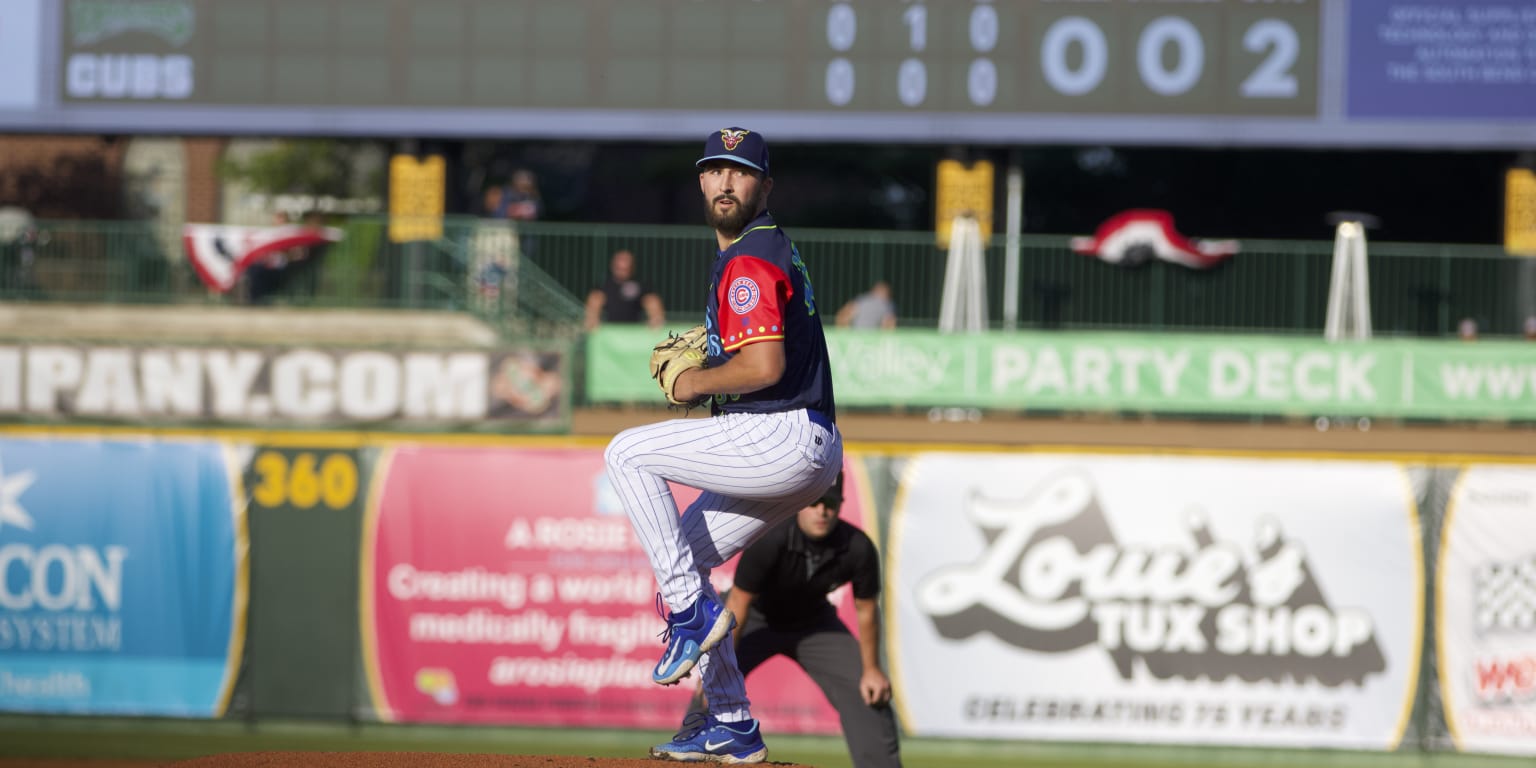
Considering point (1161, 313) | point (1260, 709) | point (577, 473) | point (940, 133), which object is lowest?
point (1260, 709)

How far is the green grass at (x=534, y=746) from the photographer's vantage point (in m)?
12.1

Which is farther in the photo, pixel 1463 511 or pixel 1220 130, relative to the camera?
pixel 1220 130

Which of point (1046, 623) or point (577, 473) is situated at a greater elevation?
point (577, 473)

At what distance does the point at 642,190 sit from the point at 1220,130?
1892cm

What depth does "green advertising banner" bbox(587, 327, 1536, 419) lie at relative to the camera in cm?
1650

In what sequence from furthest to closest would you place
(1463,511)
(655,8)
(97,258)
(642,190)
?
(642,190) < (655,8) < (97,258) < (1463,511)

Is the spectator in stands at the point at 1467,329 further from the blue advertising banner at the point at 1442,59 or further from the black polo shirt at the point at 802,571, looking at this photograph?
the black polo shirt at the point at 802,571

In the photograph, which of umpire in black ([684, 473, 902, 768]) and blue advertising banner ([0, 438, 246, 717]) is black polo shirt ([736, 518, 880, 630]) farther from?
blue advertising banner ([0, 438, 246, 717])

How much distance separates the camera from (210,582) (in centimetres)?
1255

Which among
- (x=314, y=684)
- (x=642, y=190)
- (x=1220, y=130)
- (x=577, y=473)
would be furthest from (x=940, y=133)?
(x=642, y=190)

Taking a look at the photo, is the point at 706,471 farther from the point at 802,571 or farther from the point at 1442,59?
the point at 1442,59

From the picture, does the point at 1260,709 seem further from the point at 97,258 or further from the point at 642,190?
the point at 642,190

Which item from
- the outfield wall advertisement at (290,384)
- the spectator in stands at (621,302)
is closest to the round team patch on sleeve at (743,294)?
the outfield wall advertisement at (290,384)

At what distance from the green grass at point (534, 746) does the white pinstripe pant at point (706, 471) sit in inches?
248
